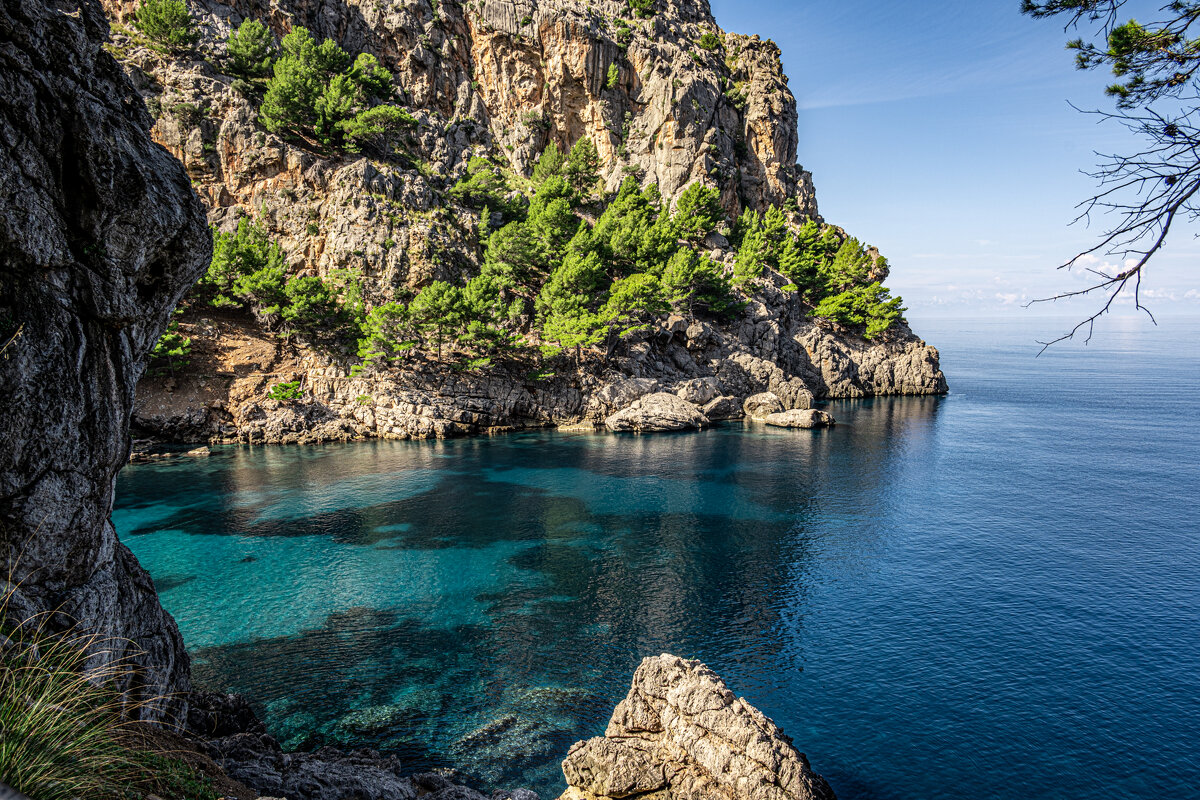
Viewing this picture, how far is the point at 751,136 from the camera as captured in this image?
103m

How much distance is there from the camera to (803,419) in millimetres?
63469

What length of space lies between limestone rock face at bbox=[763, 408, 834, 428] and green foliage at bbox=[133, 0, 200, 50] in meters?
77.3

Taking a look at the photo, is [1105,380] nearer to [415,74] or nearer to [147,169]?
[415,74]

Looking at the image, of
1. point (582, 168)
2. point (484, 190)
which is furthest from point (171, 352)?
point (582, 168)

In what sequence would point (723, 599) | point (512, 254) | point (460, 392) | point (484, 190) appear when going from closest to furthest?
1. point (723, 599)
2. point (460, 392)
3. point (512, 254)
4. point (484, 190)

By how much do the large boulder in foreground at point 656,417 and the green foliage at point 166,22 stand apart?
62566mm

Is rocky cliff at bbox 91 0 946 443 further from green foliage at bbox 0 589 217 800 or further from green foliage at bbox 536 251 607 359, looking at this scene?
green foliage at bbox 0 589 217 800

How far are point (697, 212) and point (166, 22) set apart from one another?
215ft

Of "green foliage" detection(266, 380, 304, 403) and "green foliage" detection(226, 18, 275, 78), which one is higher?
"green foliage" detection(226, 18, 275, 78)

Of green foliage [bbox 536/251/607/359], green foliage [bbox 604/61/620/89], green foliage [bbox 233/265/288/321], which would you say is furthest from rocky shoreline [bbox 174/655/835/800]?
green foliage [bbox 604/61/620/89]

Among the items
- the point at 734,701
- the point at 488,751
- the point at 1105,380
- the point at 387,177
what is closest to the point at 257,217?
the point at 387,177

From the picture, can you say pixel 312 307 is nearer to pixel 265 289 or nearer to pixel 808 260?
pixel 265 289

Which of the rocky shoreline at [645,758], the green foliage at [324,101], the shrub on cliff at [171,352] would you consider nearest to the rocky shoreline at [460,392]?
the shrub on cliff at [171,352]

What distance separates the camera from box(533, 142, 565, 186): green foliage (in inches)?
3334
